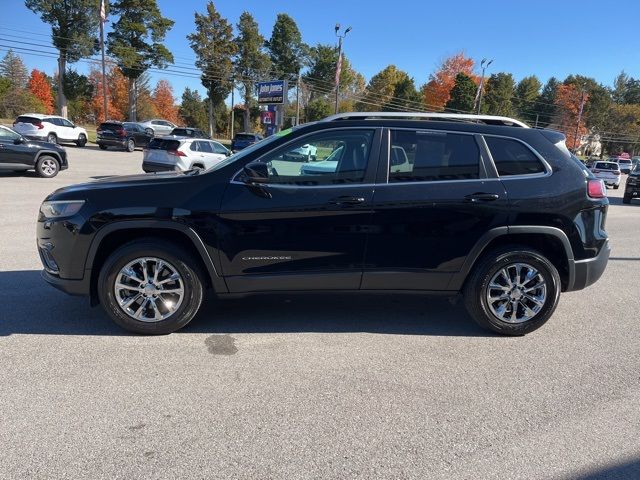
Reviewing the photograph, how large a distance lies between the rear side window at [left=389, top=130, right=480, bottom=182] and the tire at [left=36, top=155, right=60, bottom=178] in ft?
45.7

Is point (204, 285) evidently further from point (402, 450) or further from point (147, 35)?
point (147, 35)

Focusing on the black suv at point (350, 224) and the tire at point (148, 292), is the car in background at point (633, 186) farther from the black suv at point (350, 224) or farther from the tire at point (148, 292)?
the tire at point (148, 292)

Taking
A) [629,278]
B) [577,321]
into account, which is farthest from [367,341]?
[629,278]

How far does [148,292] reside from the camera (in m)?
4.04

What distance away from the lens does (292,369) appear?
362 cm

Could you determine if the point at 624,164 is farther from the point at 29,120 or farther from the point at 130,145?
the point at 29,120

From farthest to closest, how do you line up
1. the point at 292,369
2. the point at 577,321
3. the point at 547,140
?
the point at 577,321, the point at 547,140, the point at 292,369

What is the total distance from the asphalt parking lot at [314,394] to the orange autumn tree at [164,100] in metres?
85.8

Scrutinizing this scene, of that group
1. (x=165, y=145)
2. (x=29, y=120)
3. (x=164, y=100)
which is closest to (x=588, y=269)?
(x=165, y=145)

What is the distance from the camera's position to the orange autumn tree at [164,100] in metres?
83.9

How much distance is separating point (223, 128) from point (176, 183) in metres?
67.6

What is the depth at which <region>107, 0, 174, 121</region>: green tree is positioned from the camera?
45.8 meters

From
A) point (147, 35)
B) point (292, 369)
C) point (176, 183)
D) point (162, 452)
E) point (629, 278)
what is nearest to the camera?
point (162, 452)

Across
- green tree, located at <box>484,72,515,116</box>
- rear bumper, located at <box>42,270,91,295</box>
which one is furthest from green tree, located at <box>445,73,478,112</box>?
rear bumper, located at <box>42,270,91,295</box>
